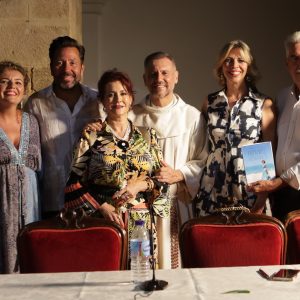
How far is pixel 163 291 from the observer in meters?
1.97

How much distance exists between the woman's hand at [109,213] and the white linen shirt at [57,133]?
578 millimetres

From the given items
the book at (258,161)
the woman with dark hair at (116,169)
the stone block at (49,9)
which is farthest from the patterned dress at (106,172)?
the stone block at (49,9)

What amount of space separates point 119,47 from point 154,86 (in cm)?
356

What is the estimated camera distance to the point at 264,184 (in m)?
3.17

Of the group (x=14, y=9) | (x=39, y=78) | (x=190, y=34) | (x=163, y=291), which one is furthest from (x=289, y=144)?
(x=190, y=34)

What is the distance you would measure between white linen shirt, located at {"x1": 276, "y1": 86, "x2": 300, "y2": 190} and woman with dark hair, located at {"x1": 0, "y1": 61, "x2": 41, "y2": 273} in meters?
1.32

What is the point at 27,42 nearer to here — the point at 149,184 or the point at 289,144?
the point at 149,184

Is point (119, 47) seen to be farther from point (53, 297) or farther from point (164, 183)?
point (53, 297)

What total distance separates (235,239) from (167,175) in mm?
827

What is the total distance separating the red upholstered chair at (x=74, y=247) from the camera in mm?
2445

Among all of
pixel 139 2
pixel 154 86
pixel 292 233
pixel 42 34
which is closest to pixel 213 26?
pixel 139 2

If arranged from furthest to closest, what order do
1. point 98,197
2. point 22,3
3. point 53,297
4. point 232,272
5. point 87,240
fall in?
point 22,3, point 98,197, point 87,240, point 232,272, point 53,297

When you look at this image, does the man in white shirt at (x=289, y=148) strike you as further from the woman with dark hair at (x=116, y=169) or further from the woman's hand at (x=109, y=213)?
the woman's hand at (x=109, y=213)

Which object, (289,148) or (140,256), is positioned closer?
(140,256)
